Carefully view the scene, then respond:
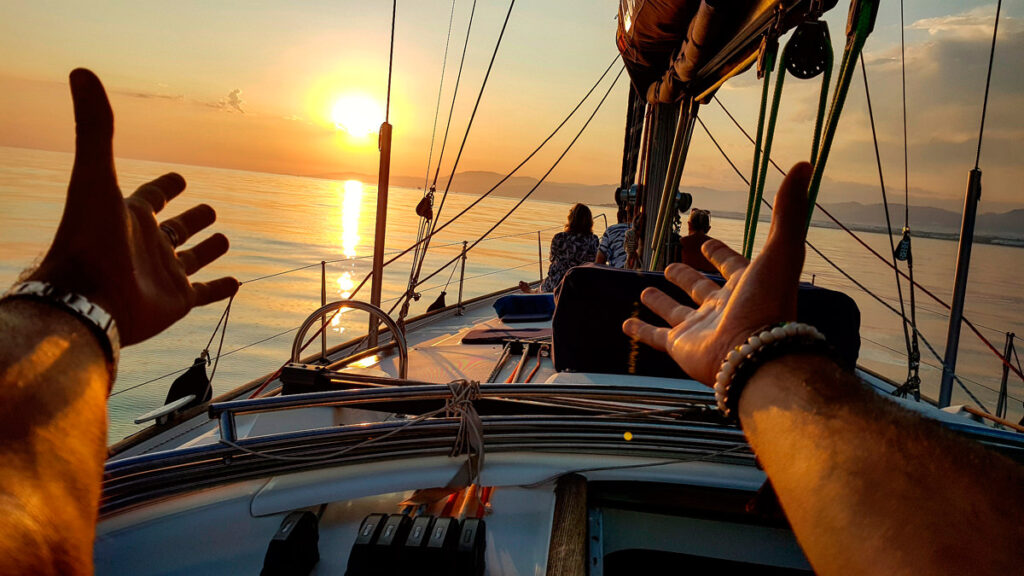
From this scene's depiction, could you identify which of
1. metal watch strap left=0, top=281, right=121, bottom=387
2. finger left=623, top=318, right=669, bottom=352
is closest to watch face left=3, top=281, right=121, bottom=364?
metal watch strap left=0, top=281, right=121, bottom=387

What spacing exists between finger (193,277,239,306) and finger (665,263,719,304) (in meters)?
0.69

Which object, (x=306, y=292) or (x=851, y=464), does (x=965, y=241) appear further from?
(x=306, y=292)

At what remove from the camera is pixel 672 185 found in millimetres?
2496

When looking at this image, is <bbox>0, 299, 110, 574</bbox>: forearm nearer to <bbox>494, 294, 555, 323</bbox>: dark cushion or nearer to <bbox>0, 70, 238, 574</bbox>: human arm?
<bbox>0, 70, 238, 574</bbox>: human arm

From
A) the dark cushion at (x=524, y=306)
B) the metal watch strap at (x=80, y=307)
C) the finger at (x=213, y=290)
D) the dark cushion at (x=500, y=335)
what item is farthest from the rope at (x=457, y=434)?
the dark cushion at (x=524, y=306)

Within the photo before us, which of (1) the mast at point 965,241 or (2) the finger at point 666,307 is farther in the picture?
(1) the mast at point 965,241

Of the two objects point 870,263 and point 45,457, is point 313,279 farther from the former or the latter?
point 870,263

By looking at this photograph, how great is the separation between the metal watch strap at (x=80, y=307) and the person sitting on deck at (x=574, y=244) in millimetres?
4449

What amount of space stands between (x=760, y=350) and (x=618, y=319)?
1.57 m

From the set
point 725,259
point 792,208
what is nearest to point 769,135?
point 725,259

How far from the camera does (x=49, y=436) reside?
0.50 metres

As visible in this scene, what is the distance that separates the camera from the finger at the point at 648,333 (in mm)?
880

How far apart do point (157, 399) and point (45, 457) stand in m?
7.09

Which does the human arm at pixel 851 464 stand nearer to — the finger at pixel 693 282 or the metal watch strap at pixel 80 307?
the finger at pixel 693 282
